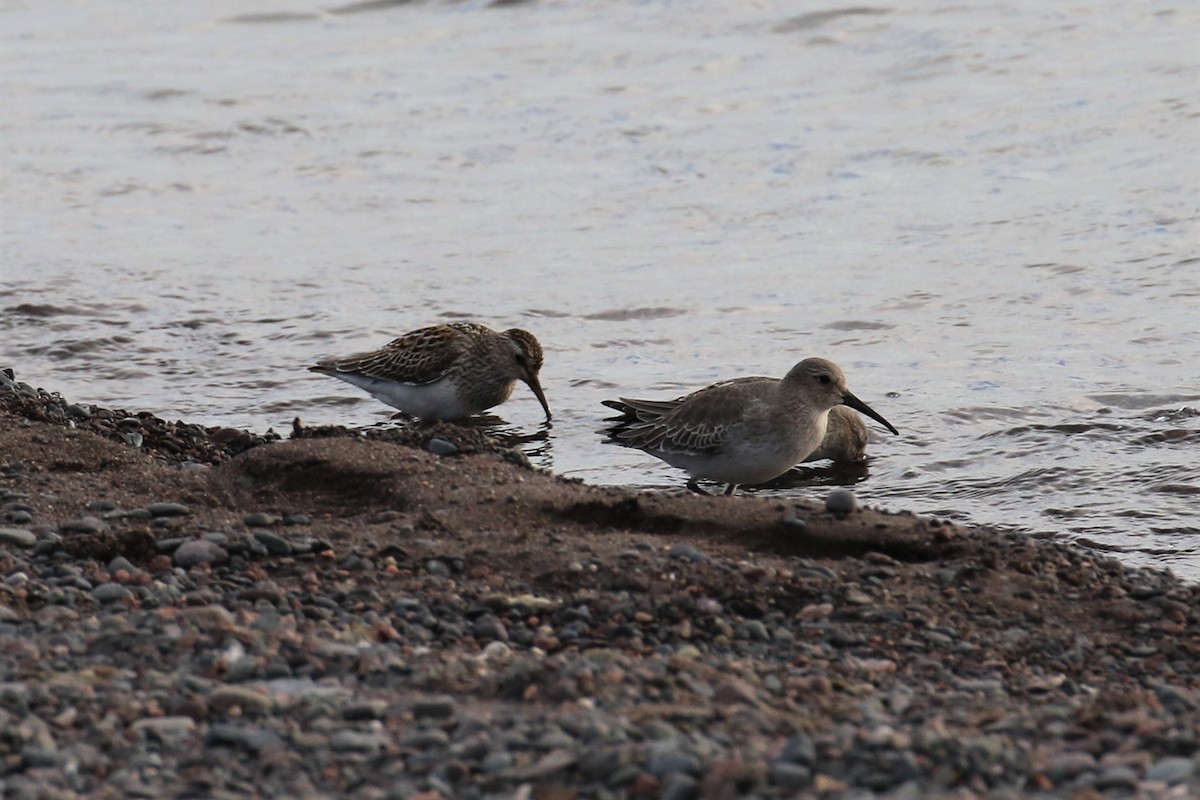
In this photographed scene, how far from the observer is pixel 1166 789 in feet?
14.0

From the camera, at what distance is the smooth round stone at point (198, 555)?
641 cm

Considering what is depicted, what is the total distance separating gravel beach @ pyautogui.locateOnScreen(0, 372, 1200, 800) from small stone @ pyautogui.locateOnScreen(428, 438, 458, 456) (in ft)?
0.58

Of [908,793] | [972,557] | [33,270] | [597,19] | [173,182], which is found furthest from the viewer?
[597,19]

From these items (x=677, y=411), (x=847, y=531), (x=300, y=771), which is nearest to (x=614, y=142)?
(x=677, y=411)

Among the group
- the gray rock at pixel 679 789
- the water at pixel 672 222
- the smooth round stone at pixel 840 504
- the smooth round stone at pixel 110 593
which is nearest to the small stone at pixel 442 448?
the water at pixel 672 222

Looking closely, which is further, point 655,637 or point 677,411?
point 677,411

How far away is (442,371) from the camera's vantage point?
11.3 metres

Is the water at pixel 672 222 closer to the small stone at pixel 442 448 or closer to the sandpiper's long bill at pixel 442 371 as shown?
the sandpiper's long bill at pixel 442 371

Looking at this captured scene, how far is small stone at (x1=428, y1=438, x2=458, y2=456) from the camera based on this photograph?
8508 millimetres

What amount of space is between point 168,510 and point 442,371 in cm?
427

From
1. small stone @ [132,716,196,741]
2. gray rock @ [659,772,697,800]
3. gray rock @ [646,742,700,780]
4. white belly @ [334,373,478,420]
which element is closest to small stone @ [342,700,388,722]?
small stone @ [132,716,196,741]

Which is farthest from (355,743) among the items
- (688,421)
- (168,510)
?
(688,421)

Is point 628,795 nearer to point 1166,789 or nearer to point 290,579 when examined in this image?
point 1166,789

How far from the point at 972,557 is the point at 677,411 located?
3.05 meters
